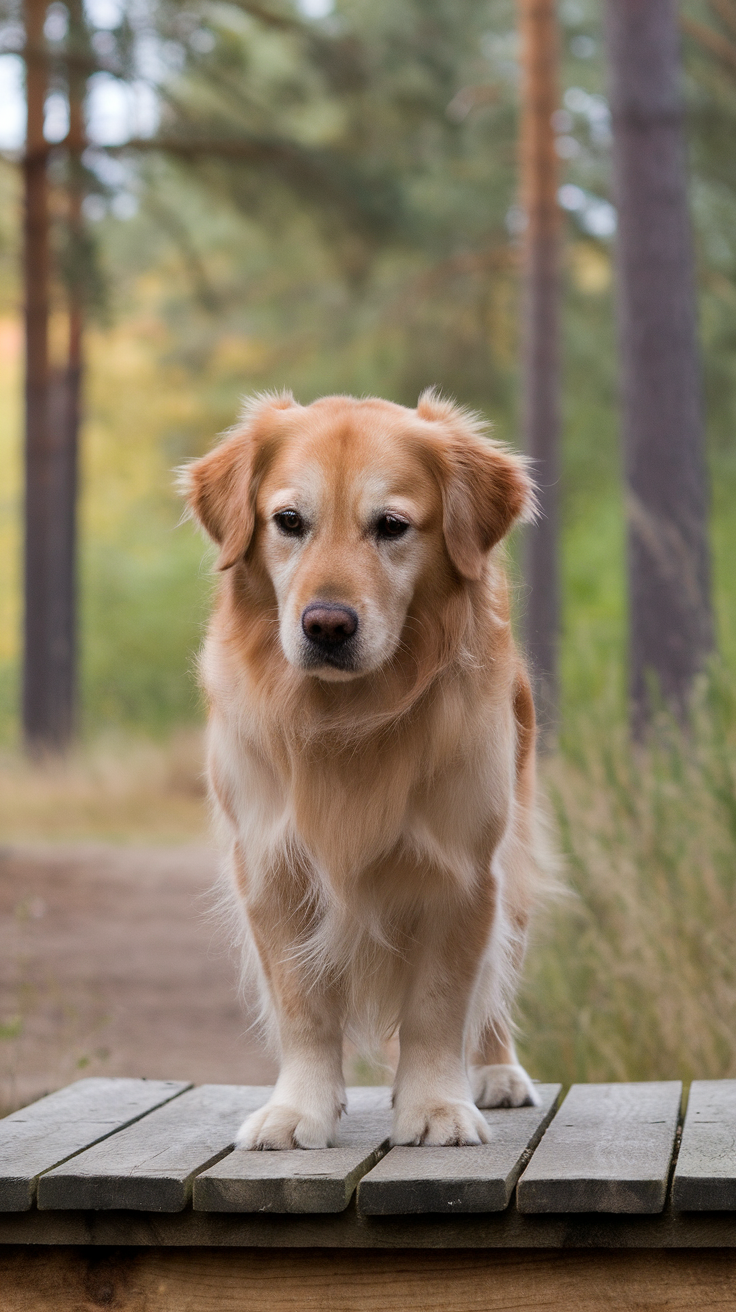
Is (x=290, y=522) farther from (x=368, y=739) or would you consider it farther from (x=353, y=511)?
(x=368, y=739)

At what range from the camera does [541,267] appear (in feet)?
41.1

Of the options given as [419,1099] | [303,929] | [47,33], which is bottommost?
[419,1099]

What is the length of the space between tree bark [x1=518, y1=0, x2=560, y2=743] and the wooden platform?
10124 millimetres

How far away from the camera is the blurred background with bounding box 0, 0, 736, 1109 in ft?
14.1

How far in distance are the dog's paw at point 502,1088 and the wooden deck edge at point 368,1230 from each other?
2.46 ft

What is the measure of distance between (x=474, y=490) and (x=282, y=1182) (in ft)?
4.45

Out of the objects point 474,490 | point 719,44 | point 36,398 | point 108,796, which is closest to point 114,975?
point 474,490

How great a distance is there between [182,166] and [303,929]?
11.7 m

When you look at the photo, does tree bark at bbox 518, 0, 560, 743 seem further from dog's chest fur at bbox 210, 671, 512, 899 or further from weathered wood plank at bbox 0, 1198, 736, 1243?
weathered wood plank at bbox 0, 1198, 736, 1243

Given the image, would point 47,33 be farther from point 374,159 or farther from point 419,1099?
point 419,1099

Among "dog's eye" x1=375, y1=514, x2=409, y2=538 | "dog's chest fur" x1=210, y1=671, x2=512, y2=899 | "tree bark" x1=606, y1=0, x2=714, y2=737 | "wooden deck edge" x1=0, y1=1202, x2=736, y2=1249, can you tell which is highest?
"tree bark" x1=606, y1=0, x2=714, y2=737

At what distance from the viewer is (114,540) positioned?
25906mm

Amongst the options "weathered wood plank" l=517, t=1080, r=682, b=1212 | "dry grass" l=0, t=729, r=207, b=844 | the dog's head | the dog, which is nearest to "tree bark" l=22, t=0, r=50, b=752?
"dry grass" l=0, t=729, r=207, b=844

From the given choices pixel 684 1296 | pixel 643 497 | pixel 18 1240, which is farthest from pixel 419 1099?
pixel 643 497
